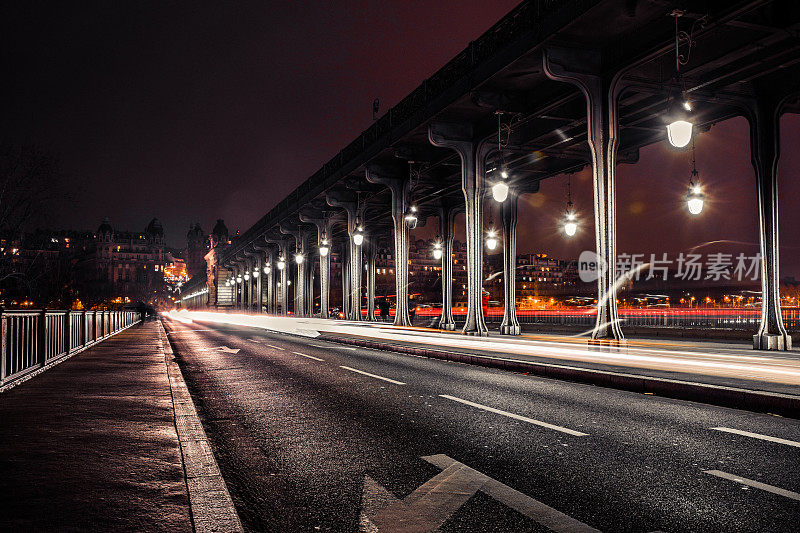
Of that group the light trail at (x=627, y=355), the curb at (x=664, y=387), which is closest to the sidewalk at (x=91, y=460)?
the curb at (x=664, y=387)

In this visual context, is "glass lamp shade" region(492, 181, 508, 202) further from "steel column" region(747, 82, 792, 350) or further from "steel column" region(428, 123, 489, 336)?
"steel column" region(747, 82, 792, 350)

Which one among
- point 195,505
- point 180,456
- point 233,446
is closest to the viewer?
point 195,505

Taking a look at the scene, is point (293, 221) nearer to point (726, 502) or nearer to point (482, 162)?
point (482, 162)

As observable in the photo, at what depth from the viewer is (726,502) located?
4320 millimetres

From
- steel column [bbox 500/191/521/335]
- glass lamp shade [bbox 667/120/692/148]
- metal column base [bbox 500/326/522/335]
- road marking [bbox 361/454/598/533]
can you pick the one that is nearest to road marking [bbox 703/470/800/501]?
road marking [bbox 361/454/598/533]

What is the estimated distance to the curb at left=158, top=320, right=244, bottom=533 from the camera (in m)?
3.69

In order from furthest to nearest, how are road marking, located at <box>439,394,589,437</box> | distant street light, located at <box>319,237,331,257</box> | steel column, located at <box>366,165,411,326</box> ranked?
distant street light, located at <box>319,237,331,257</box> → steel column, located at <box>366,165,411,326</box> → road marking, located at <box>439,394,589,437</box>

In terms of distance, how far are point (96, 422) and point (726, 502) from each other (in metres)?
6.26

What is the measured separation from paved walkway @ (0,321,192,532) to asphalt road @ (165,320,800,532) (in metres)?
0.59

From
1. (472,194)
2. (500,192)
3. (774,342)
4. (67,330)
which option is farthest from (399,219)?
(774,342)

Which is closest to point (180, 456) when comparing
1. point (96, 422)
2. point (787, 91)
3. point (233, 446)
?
point (233, 446)

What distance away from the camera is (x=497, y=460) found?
18.2 feet

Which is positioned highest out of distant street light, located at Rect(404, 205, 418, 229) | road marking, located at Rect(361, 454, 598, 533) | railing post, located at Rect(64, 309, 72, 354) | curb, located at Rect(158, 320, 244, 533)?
distant street light, located at Rect(404, 205, 418, 229)

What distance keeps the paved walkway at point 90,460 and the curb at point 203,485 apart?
0.24 feet
